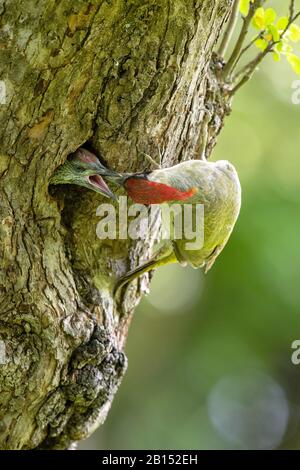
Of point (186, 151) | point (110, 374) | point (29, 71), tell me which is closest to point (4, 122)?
point (29, 71)

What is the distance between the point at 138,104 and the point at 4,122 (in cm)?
56

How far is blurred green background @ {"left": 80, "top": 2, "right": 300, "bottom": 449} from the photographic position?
25.1ft

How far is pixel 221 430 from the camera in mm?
8703

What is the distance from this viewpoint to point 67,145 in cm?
285

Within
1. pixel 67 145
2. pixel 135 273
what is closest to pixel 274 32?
pixel 67 145

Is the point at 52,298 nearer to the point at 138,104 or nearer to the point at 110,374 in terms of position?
the point at 110,374

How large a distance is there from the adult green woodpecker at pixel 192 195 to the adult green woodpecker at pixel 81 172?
5 cm

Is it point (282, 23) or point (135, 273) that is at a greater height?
point (282, 23)

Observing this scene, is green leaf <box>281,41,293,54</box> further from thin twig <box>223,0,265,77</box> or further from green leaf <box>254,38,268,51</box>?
thin twig <box>223,0,265,77</box>

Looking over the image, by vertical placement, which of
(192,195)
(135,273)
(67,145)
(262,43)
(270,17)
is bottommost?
(135,273)

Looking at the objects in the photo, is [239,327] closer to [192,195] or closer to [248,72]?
[248,72]

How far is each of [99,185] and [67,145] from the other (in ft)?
0.75

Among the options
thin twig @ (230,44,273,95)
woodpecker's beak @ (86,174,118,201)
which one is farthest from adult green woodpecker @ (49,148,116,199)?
thin twig @ (230,44,273,95)

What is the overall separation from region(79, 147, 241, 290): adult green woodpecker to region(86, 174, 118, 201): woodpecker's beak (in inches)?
1.9
